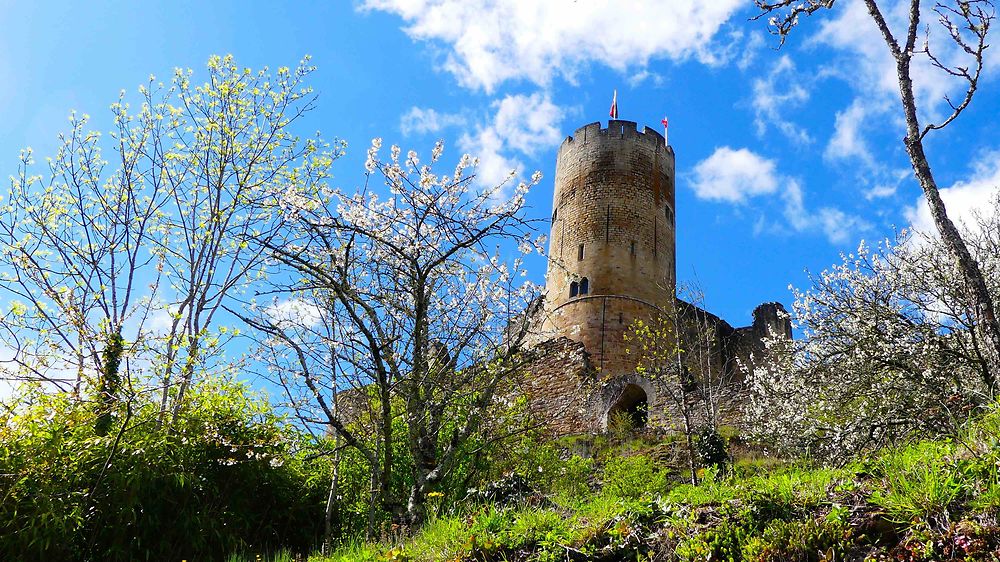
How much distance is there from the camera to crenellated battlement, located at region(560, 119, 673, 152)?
86.9 feet

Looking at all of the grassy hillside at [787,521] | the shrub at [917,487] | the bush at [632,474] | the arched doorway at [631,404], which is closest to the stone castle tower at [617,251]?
the arched doorway at [631,404]

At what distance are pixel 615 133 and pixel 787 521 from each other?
23011 mm

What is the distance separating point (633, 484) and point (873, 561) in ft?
22.7

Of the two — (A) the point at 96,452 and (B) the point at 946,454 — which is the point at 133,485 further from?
(B) the point at 946,454

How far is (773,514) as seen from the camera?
4562 mm

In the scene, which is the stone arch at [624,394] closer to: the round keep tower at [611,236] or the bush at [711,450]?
the round keep tower at [611,236]

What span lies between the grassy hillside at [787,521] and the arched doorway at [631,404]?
12.0m

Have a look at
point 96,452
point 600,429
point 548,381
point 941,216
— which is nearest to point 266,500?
point 96,452

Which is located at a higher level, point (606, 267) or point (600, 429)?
point (606, 267)

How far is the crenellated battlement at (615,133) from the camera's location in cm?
2650

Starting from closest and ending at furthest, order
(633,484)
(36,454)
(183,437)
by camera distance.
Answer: (36,454) → (183,437) → (633,484)

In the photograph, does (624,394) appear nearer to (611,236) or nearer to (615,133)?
(611,236)

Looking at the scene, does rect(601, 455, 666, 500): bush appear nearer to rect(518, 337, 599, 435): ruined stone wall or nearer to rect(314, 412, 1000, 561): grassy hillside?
Result: rect(518, 337, 599, 435): ruined stone wall

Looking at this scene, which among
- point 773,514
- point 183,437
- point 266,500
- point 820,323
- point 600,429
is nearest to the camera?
point 773,514
